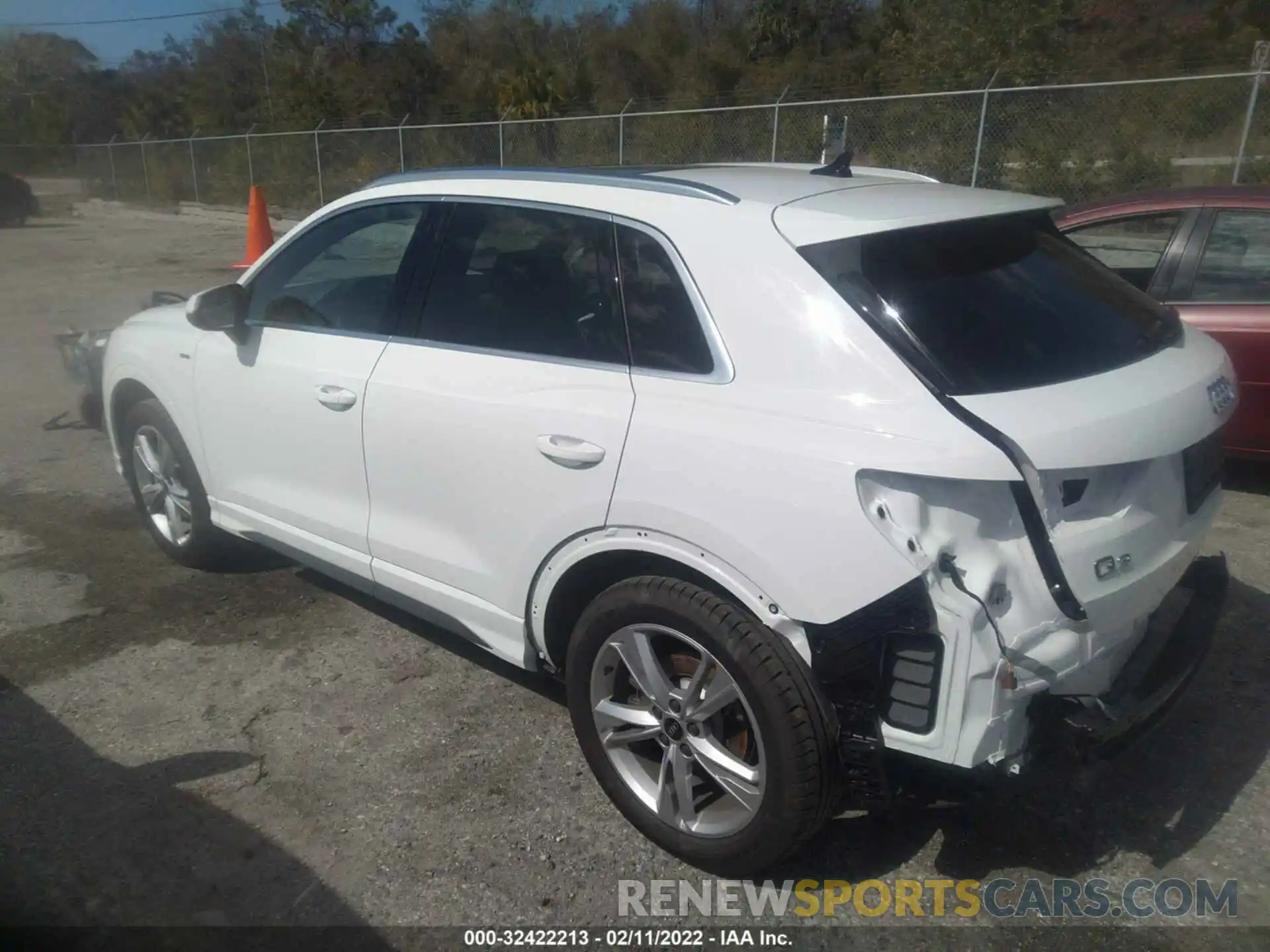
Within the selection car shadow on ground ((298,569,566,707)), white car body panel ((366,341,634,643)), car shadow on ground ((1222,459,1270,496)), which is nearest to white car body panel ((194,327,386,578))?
white car body panel ((366,341,634,643))

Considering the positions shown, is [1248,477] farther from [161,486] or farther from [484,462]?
[161,486]

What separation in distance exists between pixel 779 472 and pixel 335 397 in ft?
5.99

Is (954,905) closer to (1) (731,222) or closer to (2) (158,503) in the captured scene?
(1) (731,222)

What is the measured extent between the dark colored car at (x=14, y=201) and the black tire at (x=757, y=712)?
29.4 m

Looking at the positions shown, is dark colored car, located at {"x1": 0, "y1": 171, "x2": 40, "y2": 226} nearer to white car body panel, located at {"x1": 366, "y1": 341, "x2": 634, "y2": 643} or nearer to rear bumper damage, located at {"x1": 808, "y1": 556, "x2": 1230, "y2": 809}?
white car body panel, located at {"x1": 366, "y1": 341, "x2": 634, "y2": 643}

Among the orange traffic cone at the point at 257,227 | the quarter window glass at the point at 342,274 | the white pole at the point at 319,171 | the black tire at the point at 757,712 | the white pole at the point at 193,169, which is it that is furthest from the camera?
the white pole at the point at 193,169

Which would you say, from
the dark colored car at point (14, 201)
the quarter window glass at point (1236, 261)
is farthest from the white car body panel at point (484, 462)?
the dark colored car at point (14, 201)

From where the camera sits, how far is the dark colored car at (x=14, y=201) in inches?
1045

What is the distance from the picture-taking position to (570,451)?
112 inches

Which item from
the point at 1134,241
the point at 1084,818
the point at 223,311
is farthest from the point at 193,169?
the point at 1084,818

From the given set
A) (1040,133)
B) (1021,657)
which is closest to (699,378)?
(1021,657)

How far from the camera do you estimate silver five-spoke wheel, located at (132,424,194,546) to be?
468cm

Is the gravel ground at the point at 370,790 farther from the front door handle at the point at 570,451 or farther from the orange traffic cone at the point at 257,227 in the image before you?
the orange traffic cone at the point at 257,227

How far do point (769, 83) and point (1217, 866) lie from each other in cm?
3873
